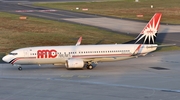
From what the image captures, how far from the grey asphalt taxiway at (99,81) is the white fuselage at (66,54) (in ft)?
4.36

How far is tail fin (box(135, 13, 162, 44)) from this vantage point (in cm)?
5778

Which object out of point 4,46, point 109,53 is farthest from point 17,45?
point 109,53

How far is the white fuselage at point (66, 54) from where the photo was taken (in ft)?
173

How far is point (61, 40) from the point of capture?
3088 inches

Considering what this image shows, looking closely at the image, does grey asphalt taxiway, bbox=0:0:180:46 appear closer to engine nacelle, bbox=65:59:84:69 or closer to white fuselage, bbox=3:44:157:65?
white fuselage, bbox=3:44:157:65

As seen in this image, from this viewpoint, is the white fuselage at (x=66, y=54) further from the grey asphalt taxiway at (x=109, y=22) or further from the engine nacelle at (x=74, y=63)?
the grey asphalt taxiway at (x=109, y=22)

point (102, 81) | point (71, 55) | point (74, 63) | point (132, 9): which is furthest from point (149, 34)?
point (132, 9)

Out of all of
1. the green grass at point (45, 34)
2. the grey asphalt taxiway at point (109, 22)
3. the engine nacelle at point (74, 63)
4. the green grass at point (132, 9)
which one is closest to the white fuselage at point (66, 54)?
the engine nacelle at point (74, 63)

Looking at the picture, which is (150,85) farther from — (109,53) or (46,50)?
(46,50)

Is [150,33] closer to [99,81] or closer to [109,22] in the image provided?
[99,81]

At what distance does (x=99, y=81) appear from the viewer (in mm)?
46812

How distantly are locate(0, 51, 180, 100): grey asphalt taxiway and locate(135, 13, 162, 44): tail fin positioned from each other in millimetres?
2906

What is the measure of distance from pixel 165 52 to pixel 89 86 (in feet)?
81.7

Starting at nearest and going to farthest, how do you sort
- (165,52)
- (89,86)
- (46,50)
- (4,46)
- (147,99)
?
(147,99) < (89,86) < (46,50) < (165,52) < (4,46)
